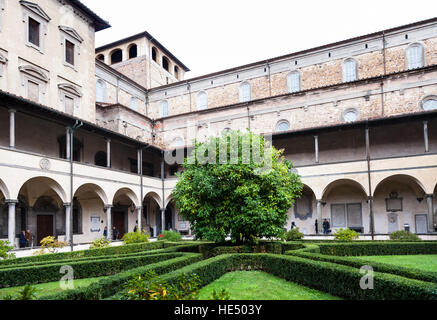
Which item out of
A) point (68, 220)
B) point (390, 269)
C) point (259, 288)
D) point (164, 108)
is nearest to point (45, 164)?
point (68, 220)

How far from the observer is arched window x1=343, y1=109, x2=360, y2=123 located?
2503 centimetres

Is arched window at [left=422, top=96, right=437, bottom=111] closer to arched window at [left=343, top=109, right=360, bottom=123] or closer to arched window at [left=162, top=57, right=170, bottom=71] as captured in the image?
arched window at [left=343, top=109, right=360, bottom=123]

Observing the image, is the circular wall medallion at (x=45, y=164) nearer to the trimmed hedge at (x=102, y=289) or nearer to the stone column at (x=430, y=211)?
the trimmed hedge at (x=102, y=289)

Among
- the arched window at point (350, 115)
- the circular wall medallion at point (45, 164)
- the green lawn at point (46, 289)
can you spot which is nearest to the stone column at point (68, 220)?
the circular wall medallion at point (45, 164)

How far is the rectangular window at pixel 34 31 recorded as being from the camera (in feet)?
66.5

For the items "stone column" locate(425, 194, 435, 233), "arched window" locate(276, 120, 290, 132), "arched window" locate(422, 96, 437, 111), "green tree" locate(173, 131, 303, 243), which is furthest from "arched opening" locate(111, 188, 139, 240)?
"arched window" locate(422, 96, 437, 111)

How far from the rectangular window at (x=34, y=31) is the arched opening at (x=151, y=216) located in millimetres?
13483

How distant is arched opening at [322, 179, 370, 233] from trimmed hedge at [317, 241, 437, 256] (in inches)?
310

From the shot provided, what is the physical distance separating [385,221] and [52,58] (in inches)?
915

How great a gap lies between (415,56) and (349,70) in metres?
4.54

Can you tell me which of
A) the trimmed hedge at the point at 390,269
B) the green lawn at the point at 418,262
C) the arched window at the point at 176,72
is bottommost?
the green lawn at the point at 418,262

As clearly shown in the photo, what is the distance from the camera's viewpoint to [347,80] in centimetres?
2755
